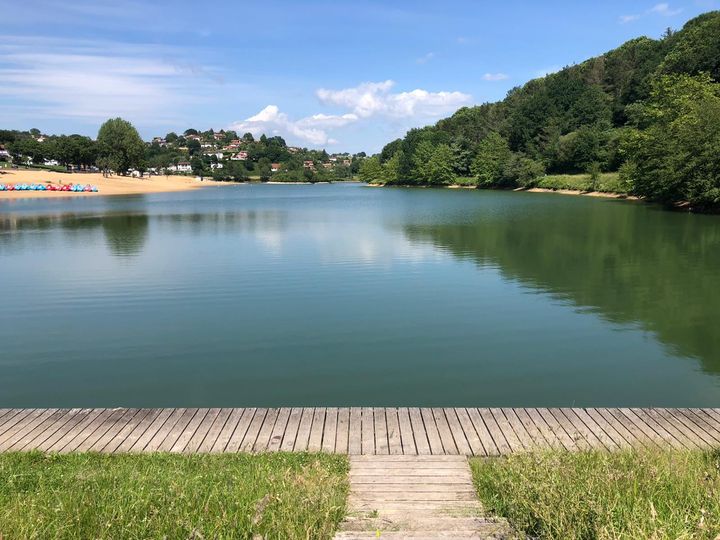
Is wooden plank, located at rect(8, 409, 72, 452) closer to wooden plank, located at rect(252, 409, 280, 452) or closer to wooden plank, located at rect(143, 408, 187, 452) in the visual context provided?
wooden plank, located at rect(143, 408, 187, 452)

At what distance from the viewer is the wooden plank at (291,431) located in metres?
6.51

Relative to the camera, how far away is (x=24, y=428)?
23.3ft

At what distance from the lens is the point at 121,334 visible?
13.0 m

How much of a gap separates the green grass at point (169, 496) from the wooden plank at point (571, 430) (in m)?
2.80

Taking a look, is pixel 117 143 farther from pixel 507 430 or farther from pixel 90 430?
pixel 507 430

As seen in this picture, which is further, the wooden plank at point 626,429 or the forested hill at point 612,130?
the forested hill at point 612,130

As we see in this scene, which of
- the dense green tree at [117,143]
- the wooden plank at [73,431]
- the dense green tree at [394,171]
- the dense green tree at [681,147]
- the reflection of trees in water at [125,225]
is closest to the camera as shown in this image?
the wooden plank at [73,431]

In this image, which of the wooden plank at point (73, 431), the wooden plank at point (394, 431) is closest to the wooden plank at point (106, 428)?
the wooden plank at point (73, 431)

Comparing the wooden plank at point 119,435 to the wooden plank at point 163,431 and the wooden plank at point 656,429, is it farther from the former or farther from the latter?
the wooden plank at point 656,429

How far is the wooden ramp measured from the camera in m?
4.23

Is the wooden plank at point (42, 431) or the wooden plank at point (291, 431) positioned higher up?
the wooden plank at point (291, 431)

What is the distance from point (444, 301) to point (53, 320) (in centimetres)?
1059

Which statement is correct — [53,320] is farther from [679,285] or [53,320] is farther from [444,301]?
[679,285]

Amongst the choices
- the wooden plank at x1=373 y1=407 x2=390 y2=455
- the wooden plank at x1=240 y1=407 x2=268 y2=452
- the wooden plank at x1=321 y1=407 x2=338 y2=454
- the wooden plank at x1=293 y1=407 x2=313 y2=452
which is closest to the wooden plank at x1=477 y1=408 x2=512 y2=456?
the wooden plank at x1=373 y1=407 x2=390 y2=455
